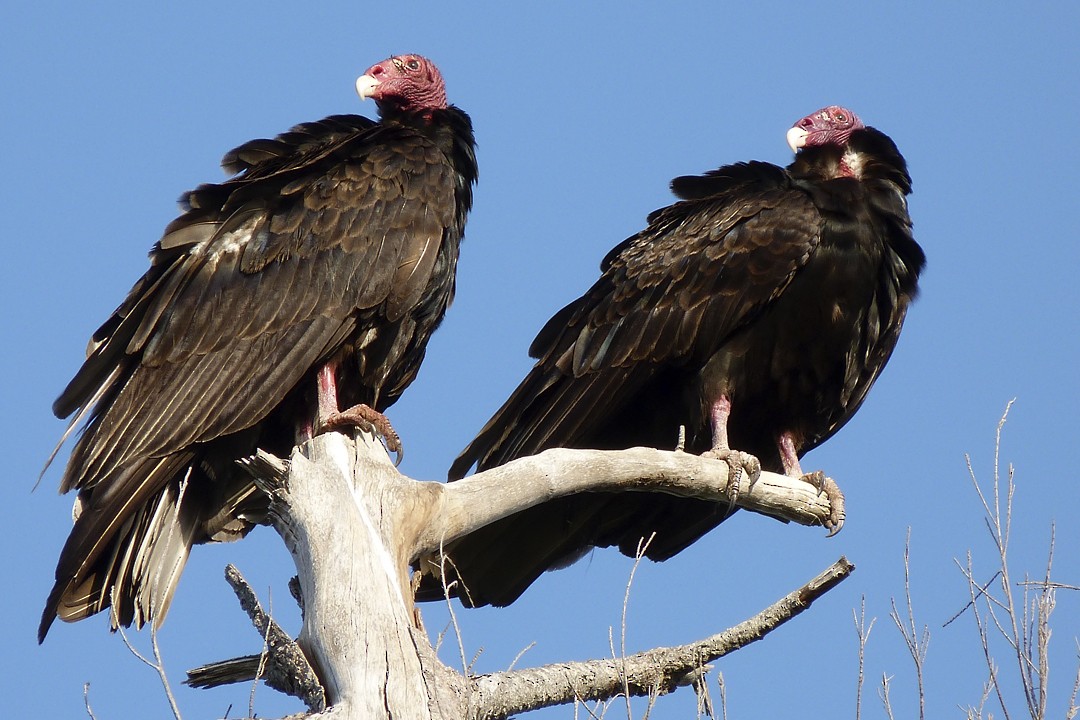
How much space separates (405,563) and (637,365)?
181cm

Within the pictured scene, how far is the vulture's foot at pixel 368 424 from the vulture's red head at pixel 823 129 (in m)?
2.33

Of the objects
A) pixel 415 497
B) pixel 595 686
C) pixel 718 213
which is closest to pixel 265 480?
pixel 415 497

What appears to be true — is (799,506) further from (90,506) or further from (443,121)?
(90,506)

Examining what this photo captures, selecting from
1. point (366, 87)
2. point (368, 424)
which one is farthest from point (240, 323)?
point (366, 87)

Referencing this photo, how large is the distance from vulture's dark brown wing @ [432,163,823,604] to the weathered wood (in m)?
0.71

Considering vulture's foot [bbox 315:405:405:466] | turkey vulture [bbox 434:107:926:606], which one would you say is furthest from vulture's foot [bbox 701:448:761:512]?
vulture's foot [bbox 315:405:405:466]

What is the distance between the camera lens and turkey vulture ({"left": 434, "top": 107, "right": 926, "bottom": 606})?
5586 millimetres

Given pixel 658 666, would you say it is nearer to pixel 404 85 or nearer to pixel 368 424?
pixel 368 424

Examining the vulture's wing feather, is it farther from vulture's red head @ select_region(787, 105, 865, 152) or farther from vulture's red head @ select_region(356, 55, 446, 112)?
vulture's red head @ select_region(787, 105, 865, 152)

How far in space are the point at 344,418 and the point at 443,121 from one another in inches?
66.6

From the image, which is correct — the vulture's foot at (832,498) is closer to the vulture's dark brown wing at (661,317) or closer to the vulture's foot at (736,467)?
the vulture's foot at (736,467)

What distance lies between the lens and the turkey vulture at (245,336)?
494cm

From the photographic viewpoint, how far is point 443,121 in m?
5.91

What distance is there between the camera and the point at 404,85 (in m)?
6.06
